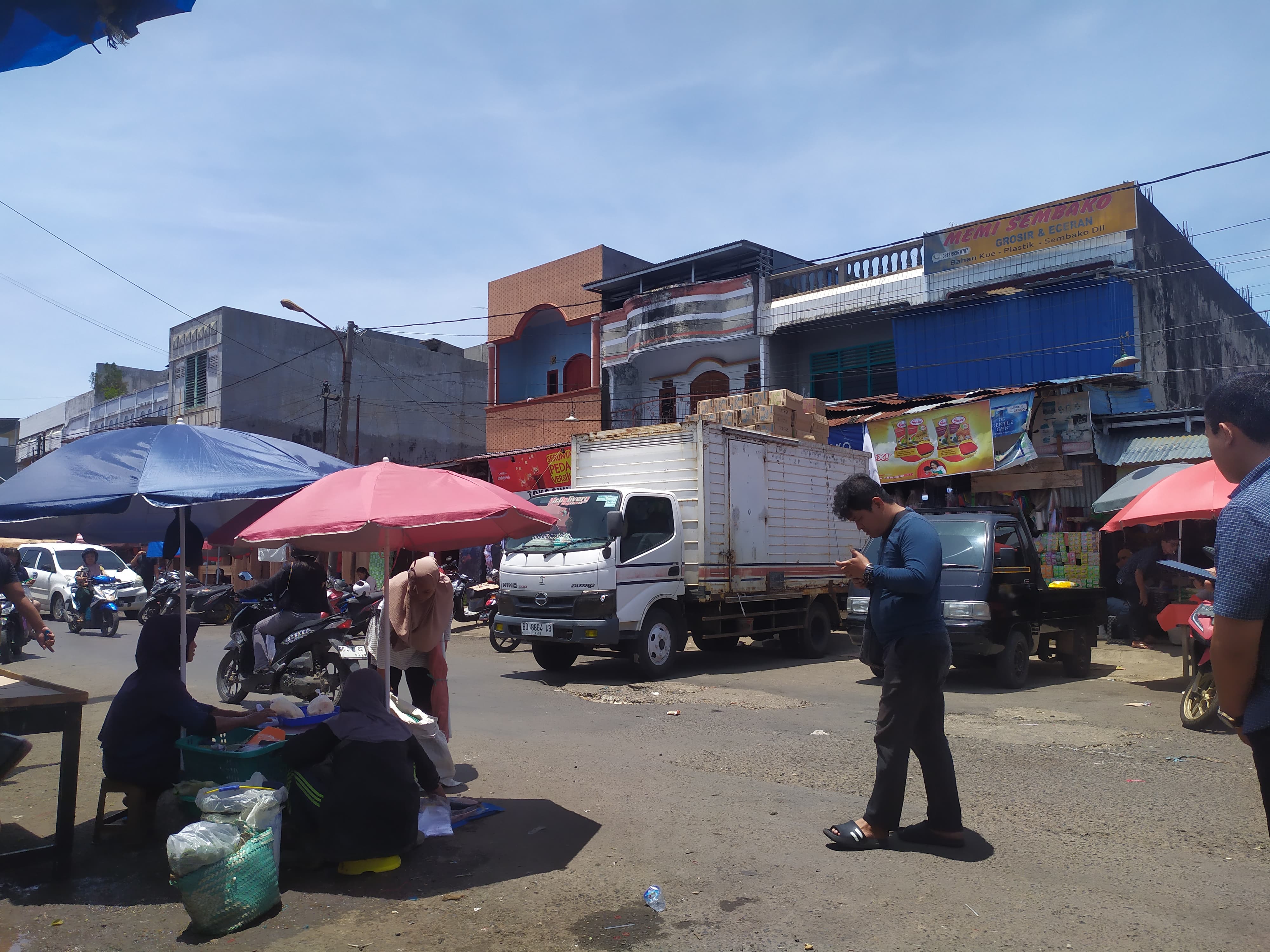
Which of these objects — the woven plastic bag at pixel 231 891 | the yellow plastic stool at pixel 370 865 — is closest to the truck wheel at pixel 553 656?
the yellow plastic stool at pixel 370 865

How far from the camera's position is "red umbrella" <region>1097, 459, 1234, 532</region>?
8.59 metres

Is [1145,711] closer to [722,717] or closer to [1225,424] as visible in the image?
[722,717]

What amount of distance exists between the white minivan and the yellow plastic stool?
1755 cm

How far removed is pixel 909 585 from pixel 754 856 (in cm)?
165

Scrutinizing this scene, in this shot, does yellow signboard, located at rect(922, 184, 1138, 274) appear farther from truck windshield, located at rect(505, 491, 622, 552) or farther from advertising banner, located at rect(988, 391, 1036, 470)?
truck windshield, located at rect(505, 491, 622, 552)

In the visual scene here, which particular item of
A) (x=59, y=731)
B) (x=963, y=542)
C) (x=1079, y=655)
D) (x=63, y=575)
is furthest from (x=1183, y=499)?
(x=63, y=575)

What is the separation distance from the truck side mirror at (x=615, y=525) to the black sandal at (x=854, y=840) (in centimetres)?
598

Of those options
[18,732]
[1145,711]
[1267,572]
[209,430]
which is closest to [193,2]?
[209,430]

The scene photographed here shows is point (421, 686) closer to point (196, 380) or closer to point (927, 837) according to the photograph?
point (927, 837)

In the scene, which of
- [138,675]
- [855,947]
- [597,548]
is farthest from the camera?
[597,548]

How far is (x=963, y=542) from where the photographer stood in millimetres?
10375

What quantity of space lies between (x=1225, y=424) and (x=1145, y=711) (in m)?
7.26

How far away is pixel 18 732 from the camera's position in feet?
14.7

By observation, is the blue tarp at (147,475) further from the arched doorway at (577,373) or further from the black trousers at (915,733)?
the arched doorway at (577,373)
